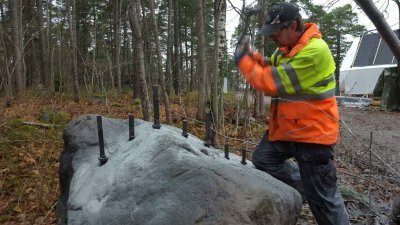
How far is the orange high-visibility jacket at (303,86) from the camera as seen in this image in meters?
2.87

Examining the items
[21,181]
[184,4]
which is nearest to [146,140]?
[21,181]

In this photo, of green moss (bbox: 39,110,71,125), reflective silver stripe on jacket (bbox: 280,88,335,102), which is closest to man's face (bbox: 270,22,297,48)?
reflective silver stripe on jacket (bbox: 280,88,335,102)

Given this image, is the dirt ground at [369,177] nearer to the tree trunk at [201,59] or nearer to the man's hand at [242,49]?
the man's hand at [242,49]

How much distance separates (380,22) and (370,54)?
75.7 ft

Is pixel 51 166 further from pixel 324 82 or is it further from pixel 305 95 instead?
pixel 324 82

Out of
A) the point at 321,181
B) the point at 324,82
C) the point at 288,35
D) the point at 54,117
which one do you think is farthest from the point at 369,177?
the point at 54,117

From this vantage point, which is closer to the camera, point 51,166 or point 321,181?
point 321,181

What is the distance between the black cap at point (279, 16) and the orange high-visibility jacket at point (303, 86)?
0.19m

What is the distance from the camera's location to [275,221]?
8.37 feet

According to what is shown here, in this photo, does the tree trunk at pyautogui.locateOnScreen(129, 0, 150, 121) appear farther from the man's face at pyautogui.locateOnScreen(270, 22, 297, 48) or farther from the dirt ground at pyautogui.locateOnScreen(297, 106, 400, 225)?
the man's face at pyautogui.locateOnScreen(270, 22, 297, 48)

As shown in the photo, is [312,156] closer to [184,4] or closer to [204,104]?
[204,104]

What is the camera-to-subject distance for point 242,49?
308 cm

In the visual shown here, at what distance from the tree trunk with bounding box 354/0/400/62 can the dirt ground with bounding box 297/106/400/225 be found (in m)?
0.97

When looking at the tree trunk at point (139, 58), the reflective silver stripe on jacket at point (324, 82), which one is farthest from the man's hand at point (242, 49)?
the tree trunk at point (139, 58)
